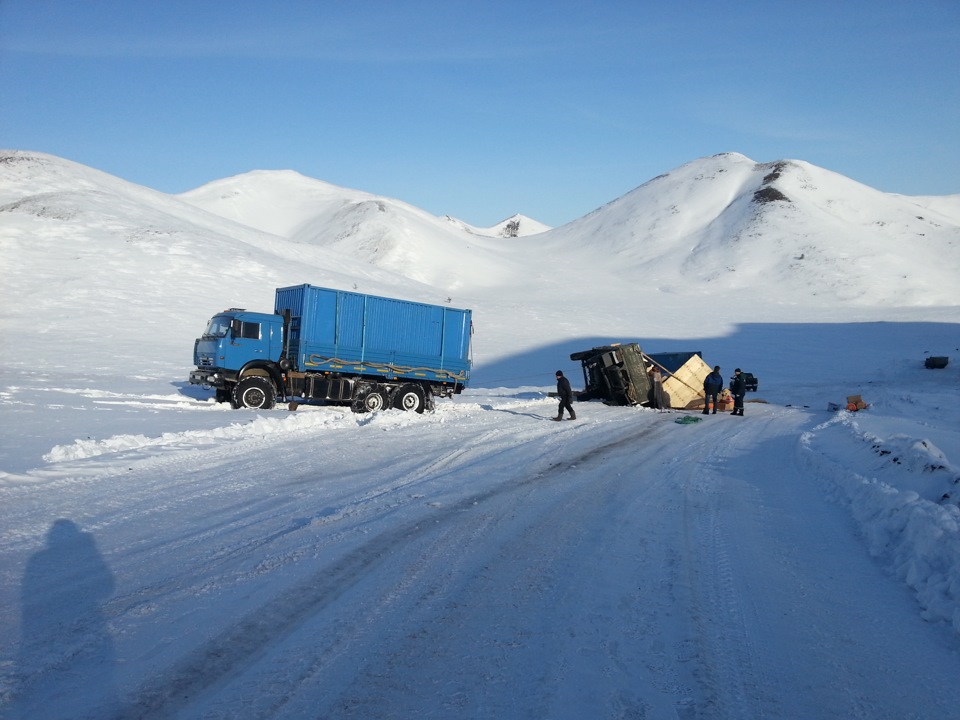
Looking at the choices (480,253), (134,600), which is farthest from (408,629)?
(480,253)

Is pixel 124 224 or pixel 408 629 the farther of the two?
pixel 124 224

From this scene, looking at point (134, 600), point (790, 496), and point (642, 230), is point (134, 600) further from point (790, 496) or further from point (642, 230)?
point (642, 230)

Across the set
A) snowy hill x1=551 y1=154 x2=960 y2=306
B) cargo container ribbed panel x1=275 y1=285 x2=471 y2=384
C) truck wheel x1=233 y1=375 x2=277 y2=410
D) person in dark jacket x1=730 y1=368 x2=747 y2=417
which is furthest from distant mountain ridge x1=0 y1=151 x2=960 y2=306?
person in dark jacket x1=730 y1=368 x2=747 y2=417

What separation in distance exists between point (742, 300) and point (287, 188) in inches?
4402

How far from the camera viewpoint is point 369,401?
66.9 feet

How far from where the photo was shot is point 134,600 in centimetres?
545

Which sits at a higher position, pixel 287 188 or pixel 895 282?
pixel 287 188

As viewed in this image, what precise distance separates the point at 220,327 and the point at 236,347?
0.83 meters

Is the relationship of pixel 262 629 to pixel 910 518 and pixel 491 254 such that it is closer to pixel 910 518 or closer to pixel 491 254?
pixel 910 518

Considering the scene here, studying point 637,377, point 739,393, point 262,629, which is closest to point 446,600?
point 262,629

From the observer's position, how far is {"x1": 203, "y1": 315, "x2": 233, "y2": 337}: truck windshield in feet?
64.3

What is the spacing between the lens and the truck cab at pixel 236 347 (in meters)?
19.4

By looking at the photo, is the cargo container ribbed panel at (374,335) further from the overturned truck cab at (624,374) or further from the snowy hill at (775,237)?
the snowy hill at (775,237)

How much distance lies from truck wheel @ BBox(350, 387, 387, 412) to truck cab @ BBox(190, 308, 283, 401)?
101 inches
